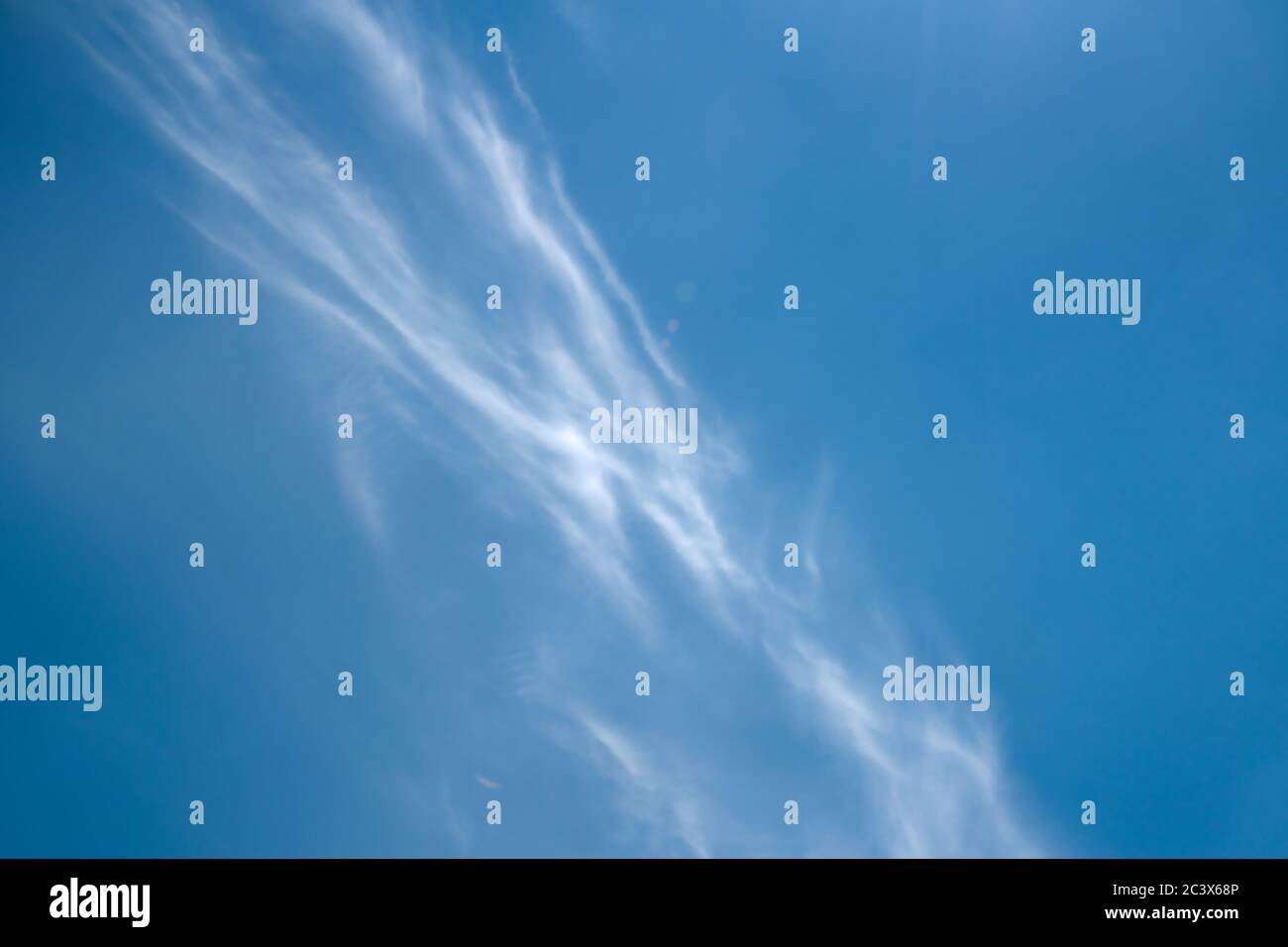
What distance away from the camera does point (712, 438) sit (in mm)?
4422

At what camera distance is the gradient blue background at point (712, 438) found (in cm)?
442

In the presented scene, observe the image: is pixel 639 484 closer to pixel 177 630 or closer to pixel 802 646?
pixel 802 646

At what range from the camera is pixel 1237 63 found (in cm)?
440

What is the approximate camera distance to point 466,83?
4414 millimetres

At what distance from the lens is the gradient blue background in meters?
4.42

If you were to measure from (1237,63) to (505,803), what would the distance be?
15.2 ft

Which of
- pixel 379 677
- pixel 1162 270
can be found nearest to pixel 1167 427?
pixel 1162 270
